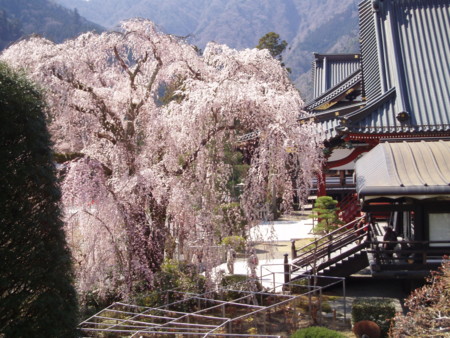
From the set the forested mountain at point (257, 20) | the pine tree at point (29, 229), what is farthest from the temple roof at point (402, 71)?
the forested mountain at point (257, 20)

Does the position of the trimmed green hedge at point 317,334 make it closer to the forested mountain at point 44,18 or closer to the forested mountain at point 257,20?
the forested mountain at point 44,18

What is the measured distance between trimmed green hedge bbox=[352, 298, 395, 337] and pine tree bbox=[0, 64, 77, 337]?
578 centimetres

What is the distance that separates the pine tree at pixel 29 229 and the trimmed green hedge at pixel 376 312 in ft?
19.0

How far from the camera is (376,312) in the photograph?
9.93 m

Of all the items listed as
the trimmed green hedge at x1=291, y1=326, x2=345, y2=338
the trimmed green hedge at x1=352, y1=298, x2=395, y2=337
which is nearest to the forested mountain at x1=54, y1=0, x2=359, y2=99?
the trimmed green hedge at x1=352, y1=298, x2=395, y2=337

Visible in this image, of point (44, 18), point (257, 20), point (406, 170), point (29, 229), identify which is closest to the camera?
point (29, 229)

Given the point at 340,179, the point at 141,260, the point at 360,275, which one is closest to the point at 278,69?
the point at 141,260

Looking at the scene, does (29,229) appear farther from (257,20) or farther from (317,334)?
(257,20)

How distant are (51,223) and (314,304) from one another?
672 cm

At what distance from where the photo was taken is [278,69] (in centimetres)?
1152

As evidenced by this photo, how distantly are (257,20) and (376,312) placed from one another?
A: 6064 inches

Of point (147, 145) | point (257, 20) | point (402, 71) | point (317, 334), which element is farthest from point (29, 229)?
point (257, 20)

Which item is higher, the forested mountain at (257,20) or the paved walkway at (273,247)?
the forested mountain at (257,20)

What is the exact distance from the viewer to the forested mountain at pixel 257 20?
131m
